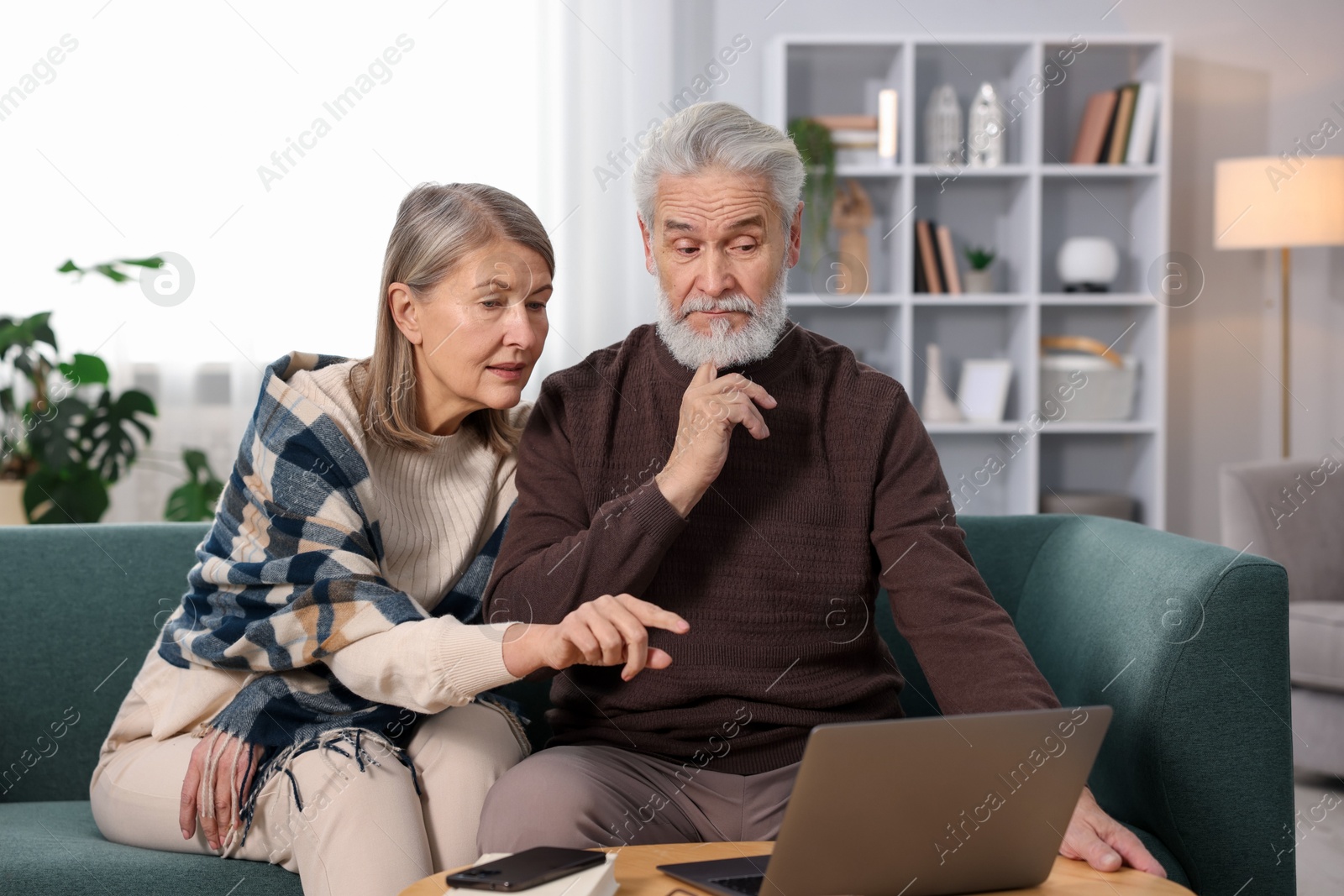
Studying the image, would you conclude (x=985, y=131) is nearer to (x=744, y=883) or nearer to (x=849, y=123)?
(x=849, y=123)

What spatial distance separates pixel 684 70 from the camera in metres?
3.89

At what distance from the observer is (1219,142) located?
409 cm

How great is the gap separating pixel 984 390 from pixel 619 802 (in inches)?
112

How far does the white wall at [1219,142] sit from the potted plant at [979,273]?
76cm

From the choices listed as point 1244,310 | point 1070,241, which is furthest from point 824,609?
point 1244,310

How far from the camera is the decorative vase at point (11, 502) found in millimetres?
3115

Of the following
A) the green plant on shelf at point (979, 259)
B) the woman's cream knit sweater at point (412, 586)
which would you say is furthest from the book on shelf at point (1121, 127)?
the woman's cream knit sweater at point (412, 586)

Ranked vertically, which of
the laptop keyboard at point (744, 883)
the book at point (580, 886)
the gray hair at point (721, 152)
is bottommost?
the laptop keyboard at point (744, 883)

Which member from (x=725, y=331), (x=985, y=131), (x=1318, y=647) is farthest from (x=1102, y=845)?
(x=985, y=131)

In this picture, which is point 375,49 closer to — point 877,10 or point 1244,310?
point 877,10

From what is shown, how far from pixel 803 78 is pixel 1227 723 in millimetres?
3008

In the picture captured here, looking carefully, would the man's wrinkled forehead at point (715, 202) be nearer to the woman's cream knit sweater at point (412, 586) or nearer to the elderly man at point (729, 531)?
the elderly man at point (729, 531)

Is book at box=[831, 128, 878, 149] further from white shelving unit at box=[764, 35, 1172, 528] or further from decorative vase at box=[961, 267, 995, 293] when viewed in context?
decorative vase at box=[961, 267, 995, 293]

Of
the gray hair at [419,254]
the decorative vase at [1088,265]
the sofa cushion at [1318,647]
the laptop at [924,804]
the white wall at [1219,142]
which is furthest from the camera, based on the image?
the white wall at [1219,142]
